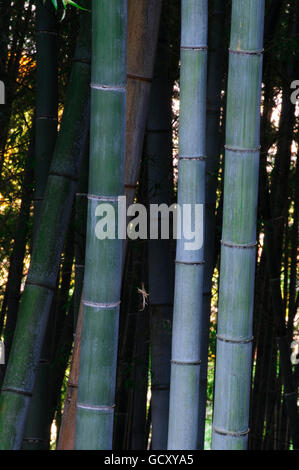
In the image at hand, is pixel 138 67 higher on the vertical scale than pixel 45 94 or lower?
lower

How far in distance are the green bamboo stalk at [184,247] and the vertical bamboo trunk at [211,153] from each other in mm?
740

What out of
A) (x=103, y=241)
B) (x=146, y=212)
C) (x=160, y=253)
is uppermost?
(x=146, y=212)

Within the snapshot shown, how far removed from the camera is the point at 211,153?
3.06m

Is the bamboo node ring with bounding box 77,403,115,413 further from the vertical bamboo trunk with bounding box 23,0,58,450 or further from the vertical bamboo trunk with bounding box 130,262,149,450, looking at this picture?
the vertical bamboo trunk with bounding box 130,262,149,450

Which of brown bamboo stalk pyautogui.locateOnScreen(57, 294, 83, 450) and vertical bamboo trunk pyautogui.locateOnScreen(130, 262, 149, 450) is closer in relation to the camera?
brown bamboo stalk pyautogui.locateOnScreen(57, 294, 83, 450)

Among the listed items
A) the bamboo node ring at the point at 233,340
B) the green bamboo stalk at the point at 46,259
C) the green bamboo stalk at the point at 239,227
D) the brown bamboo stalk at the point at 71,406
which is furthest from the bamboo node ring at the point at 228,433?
the green bamboo stalk at the point at 46,259

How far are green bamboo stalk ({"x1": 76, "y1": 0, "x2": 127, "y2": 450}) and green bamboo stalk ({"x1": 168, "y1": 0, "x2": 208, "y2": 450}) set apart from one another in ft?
0.76

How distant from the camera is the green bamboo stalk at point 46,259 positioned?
→ 7.55 ft

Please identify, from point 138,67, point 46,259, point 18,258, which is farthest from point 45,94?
point 18,258

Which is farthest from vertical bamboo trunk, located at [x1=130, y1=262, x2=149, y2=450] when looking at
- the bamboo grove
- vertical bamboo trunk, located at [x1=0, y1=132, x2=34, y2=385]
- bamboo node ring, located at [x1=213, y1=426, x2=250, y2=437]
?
bamboo node ring, located at [x1=213, y1=426, x2=250, y2=437]

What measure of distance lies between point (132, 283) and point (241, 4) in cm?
241

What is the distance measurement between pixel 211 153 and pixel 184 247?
3.31 feet

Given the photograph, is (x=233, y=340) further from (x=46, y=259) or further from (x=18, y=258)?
(x=18, y=258)

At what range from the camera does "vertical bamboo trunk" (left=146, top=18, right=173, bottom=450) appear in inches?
109
